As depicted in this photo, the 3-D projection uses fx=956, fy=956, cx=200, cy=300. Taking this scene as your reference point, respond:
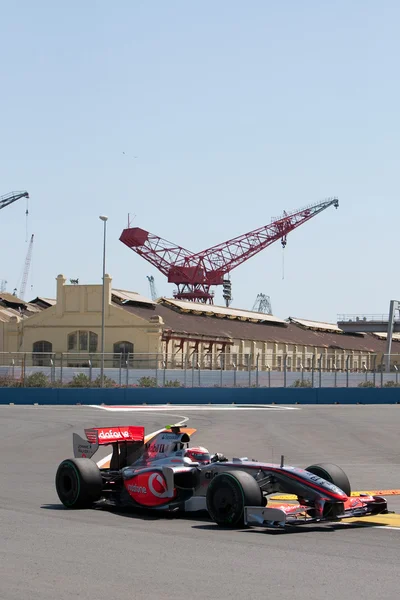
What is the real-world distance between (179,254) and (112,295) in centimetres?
3254

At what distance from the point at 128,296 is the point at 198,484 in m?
64.0

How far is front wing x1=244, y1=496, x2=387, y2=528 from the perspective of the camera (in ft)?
35.9

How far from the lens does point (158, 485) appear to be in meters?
12.6

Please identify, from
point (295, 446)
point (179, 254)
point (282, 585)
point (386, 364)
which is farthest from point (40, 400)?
point (179, 254)

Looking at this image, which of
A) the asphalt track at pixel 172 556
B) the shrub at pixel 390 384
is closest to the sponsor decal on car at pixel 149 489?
the asphalt track at pixel 172 556

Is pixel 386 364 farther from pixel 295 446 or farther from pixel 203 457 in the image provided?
pixel 203 457

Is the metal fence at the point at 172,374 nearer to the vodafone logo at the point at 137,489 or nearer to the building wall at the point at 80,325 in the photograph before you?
the building wall at the point at 80,325

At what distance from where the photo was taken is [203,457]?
1308cm

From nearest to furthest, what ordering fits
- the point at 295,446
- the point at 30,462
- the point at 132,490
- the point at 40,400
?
1. the point at 132,490
2. the point at 30,462
3. the point at 295,446
4. the point at 40,400

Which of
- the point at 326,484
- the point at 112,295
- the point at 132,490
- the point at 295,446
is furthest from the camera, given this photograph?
the point at 112,295

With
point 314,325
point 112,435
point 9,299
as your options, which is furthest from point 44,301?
point 112,435

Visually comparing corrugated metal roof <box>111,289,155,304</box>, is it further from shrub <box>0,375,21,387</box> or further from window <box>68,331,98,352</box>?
shrub <box>0,375,21,387</box>

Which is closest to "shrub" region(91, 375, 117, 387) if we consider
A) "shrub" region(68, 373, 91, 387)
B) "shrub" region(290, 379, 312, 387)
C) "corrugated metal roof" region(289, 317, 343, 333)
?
"shrub" region(68, 373, 91, 387)

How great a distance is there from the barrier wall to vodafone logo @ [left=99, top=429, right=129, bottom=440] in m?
33.1
